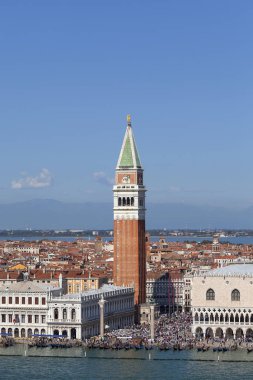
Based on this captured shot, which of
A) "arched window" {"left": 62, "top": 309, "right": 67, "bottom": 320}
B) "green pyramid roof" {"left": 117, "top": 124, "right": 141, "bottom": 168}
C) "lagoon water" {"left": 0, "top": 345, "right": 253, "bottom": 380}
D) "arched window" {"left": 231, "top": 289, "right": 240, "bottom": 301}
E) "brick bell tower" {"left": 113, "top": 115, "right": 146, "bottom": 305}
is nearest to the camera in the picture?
"lagoon water" {"left": 0, "top": 345, "right": 253, "bottom": 380}

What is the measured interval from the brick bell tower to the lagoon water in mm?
10167

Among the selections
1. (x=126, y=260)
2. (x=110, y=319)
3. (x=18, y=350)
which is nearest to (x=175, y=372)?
(x=18, y=350)

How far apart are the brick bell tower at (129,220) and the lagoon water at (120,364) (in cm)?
1017

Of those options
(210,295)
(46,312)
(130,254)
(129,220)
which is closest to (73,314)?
(46,312)

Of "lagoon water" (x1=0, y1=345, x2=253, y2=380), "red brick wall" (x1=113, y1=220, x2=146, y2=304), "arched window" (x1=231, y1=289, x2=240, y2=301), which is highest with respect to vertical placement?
"red brick wall" (x1=113, y1=220, x2=146, y2=304)

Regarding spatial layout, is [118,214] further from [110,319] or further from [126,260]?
[110,319]

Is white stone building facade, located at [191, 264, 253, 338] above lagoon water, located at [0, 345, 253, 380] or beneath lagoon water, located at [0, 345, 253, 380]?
above

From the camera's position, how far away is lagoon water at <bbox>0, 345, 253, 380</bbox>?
40.0 m

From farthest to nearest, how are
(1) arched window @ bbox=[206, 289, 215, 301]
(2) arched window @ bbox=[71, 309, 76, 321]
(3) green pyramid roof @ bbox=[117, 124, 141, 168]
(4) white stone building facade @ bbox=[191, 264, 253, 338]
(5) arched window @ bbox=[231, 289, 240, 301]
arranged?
1. (3) green pyramid roof @ bbox=[117, 124, 141, 168]
2. (1) arched window @ bbox=[206, 289, 215, 301]
3. (5) arched window @ bbox=[231, 289, 240, 301]
4. (4) white stone building facade @ bbox=[191, 264, 253, 338]
5. (2) arched window @ bbox=[71, 309, 76, 321]

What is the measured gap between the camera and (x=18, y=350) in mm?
45719

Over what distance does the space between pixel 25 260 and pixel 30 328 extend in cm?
3836

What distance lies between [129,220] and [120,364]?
538 inches

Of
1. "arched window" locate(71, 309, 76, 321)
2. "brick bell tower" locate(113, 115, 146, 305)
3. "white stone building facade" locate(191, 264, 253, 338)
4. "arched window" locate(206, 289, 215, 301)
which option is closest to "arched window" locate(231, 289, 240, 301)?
"white stone building facade" locate(191, 264, 253, 338)

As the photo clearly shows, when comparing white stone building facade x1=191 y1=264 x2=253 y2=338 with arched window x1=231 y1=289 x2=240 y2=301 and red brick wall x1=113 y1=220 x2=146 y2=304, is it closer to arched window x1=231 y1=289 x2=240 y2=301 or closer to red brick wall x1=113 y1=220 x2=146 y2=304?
arched window x1=231 y1=289 x2=240 y2=301
